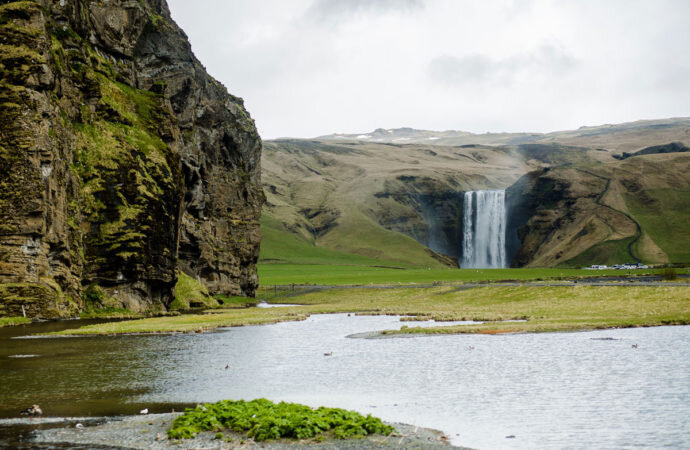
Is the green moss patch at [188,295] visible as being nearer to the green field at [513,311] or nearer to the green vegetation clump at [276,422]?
the green field at [513,311]

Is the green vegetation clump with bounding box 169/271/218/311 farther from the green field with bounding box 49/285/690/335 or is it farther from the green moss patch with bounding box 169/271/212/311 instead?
the green field with bounding box 49/285/690/335

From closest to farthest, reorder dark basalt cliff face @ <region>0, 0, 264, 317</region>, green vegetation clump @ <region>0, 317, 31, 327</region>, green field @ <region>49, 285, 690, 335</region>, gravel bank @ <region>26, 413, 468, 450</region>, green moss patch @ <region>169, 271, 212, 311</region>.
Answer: gravel bank @ <region>26, 413, 468, 450</region> < green field @ <region>49, 285, 690, 335</region> < green vegetation clump @ <region>0, 317, 31, 327</region> < dark basalt cliff face @ <region>0, 0, 264, 317</region> < green moss patch @ <region>169, 271, 212, 311</region>

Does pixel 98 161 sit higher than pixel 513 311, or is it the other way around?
pixel 98 161

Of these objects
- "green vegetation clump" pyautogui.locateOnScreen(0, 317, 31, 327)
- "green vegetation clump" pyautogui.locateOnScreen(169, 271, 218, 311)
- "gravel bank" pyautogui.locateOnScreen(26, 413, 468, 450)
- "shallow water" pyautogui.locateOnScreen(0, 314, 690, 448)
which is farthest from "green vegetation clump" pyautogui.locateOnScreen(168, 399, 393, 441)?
"green vegetation clump" pyautogui.locateOnScreen(169, 271, 218, 311)

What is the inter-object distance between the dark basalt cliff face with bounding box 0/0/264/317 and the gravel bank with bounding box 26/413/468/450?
168 feet

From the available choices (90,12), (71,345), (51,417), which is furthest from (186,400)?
(90,12)

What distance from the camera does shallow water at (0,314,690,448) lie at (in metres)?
24.6

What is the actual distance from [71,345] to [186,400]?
24778 mm

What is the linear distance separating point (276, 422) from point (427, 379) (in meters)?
13.8

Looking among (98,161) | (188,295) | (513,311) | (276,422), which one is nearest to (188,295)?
(188,295)

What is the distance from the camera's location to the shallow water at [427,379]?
24.6 m

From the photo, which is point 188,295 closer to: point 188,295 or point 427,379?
point 188,295

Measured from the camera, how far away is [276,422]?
23094mm

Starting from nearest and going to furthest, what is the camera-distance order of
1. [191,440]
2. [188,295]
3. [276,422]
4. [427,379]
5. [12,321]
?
[191,440]
[276,422]
[427,379]
[12,321]
[188,295]
